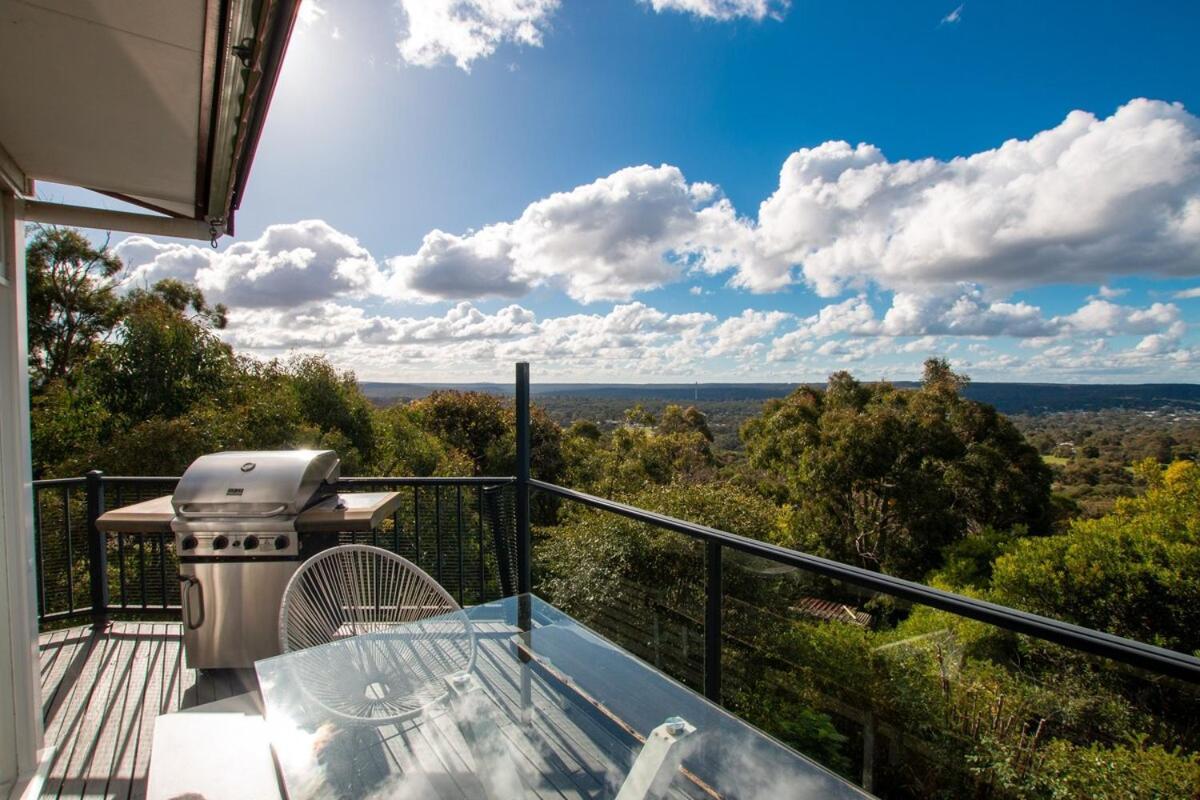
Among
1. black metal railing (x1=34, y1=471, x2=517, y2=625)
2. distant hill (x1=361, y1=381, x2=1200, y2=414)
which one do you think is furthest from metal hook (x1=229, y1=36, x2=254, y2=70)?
distant hill (x1=361, y1=381, x2=1200, y2=414)

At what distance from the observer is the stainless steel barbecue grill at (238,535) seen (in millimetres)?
2488

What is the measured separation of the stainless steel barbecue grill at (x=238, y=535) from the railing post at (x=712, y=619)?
1.44 meters

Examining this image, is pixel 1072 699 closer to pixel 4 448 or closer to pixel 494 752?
pixel 494 752

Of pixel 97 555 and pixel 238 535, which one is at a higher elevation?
pixel 238 535

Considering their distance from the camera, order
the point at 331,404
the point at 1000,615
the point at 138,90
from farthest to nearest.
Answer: the point at 331,404 < the point at 138,90 < the point at 1000,615

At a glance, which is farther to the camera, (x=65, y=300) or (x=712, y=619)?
(x=65, y=300)

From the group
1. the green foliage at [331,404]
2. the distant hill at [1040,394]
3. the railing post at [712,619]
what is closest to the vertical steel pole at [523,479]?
the railing post at [712,619]

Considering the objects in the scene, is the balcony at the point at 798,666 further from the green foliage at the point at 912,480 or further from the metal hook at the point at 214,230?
the green foliage at the point at 912,480

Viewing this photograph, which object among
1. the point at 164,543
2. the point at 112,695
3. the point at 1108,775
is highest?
the point at 164,543

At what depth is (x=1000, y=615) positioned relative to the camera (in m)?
1.14

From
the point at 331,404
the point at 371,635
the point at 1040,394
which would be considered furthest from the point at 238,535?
the point at 1040,394

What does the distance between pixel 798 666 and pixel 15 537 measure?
277cm

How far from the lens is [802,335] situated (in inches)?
1356

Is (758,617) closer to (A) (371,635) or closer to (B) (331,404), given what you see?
(A) (371,635)
